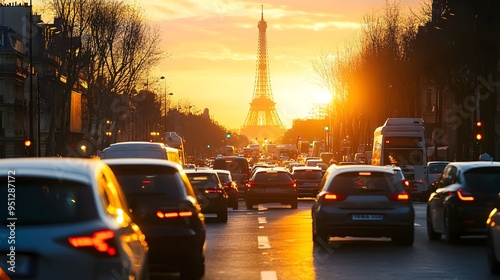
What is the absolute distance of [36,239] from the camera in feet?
30.1

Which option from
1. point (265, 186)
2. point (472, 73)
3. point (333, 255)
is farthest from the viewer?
point (472, 73)

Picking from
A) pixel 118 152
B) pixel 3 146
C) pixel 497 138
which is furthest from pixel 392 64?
pixel 118 152

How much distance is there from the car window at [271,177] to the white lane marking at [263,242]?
18.7 metres

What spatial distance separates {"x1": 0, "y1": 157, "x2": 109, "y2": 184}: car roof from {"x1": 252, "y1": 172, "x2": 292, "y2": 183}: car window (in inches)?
1355

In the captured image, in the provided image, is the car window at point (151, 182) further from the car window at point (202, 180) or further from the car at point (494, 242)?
the car window at point (202, 180)

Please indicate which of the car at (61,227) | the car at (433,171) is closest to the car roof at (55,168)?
the car at (61,227)

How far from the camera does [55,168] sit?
10.0m

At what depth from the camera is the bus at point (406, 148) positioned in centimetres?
5456

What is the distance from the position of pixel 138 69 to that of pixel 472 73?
3315cm

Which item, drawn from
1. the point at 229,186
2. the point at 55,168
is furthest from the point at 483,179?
the point at 229,186

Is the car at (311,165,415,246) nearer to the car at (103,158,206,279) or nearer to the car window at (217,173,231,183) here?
the car at (103,158,206,279)

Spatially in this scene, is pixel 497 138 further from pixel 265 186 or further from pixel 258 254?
pixel 258 254

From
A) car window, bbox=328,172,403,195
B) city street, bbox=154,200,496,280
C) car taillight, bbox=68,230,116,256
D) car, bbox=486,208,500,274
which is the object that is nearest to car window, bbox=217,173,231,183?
city street, bbox=154,200,496,280

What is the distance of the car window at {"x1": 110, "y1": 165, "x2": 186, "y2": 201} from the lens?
629 inches
